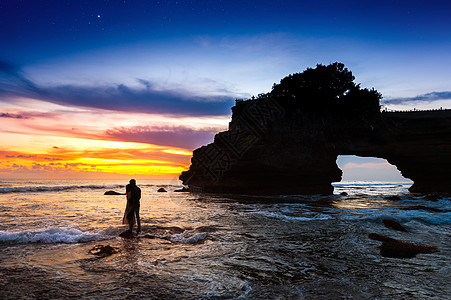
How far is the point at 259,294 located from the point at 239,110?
34321 mm

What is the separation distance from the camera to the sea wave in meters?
9.62

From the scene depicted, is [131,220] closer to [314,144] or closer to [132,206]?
[132,206]

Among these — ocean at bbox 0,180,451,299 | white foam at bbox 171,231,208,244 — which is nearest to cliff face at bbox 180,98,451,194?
ocean at bbox 0,180,451,299

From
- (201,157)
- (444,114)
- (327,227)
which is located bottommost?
(327,227)

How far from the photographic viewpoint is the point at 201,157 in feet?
137

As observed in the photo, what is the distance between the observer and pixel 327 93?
34625mm

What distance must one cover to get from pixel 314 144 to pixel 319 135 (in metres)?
1.40

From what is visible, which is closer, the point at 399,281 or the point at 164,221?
the point at 399,281

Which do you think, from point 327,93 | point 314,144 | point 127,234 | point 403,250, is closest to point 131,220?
point 127,234

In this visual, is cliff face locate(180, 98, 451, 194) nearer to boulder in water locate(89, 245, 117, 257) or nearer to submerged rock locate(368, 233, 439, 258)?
submerged rock locate(368, 233, 439, 258)

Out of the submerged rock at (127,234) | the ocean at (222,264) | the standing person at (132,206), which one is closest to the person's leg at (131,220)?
the standing person at (132,206)

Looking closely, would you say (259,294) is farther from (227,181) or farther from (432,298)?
(227,181)

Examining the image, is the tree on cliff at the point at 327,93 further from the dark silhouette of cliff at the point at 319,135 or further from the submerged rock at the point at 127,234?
the submerged rock at the point at 127,234

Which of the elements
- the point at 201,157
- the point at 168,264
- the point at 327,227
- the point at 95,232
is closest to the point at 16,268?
the point at 168,264
